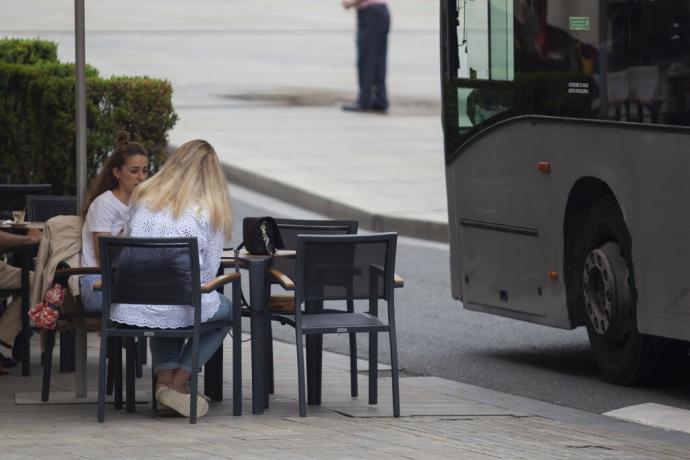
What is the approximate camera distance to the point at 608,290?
35.3 feet

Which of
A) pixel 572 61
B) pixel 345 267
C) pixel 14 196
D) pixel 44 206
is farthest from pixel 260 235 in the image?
pixel 14 196

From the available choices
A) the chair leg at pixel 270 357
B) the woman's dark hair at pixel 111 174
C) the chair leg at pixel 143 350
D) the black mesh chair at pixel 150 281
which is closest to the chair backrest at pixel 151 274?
the black mesh chair at pixel 150 281

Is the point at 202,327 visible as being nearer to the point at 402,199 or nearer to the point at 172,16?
the point at 402,199

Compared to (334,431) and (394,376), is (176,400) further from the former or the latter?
(394,376)

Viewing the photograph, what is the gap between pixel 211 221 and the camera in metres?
9.03

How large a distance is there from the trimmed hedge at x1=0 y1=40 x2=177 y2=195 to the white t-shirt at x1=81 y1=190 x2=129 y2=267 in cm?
355

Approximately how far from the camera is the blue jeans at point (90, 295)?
9281 mm

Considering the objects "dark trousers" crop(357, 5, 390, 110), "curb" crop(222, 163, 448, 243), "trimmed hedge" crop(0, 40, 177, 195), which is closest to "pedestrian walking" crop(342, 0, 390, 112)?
"dark trousers" crop(357, 5, 390, 110)

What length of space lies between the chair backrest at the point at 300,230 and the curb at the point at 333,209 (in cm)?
795

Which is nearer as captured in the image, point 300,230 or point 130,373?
point 130,373

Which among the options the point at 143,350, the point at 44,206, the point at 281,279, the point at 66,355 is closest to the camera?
the point at 281,279

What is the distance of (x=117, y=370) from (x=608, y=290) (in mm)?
3066

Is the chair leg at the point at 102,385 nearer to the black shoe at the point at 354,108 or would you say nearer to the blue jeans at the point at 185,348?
the blue jeans at the point at 185,348

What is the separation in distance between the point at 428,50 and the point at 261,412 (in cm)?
2643
